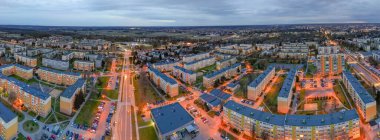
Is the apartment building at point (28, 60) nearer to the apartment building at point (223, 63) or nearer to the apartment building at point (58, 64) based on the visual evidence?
the apartment building at point (58, 64)

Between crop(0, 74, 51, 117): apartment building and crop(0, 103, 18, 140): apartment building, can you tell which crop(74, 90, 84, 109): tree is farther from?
crop(0, 103, 18, 140): apartment building

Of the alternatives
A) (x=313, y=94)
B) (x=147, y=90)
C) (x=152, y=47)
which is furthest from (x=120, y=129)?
(x=152, y=47)

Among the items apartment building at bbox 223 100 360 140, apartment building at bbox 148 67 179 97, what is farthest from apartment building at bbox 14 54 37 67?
apartment building at bbox 223 100 360 140

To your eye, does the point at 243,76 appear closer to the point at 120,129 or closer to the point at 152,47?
the point at 120,129

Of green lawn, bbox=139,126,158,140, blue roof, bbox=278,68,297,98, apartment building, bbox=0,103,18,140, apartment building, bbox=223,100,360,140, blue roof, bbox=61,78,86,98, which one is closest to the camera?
apartment building, bbox=223,100,360,140

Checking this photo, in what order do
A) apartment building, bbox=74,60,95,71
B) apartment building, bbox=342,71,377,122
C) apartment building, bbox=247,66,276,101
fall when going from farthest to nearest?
apartment building, bbox=74,60,95,71 < apartment building, bbox=247,66,276,101 < apartment building, bbox=342,71,377,122

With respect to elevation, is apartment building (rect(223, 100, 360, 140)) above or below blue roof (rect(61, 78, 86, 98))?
below

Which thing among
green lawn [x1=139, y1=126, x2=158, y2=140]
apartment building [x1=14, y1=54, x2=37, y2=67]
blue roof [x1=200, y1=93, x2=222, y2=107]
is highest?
apartment building [x1=14, y1=54, x2=37, y2=67]
